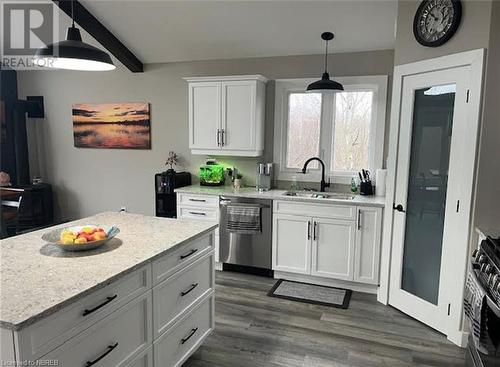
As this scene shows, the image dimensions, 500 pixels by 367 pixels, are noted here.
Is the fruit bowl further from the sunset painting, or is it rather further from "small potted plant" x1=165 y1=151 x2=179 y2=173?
the sunset painting

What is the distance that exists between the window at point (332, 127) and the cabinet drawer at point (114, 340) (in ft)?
9.63

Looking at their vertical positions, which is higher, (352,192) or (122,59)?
(122,59)

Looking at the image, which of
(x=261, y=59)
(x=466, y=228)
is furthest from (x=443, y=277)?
(x=261, y=59)

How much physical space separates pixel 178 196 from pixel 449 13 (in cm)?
325

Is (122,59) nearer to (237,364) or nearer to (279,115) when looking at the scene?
(279,115)

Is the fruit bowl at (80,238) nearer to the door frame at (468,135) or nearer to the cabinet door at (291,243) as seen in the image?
the cabinet door at (291,243)

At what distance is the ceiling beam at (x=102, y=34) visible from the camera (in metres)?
4.14

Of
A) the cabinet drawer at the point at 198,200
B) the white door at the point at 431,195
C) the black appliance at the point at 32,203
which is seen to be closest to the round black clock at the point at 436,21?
the white door at the point at 431,195

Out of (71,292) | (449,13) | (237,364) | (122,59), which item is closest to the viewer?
(71,292)

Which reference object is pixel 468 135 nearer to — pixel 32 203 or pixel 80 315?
pixel 80 315

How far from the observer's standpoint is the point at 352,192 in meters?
4.30

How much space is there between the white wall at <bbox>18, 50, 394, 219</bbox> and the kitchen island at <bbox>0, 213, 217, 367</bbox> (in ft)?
7.86

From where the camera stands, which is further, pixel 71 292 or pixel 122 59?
pixel 122 59

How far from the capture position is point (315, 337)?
2.95 metres
